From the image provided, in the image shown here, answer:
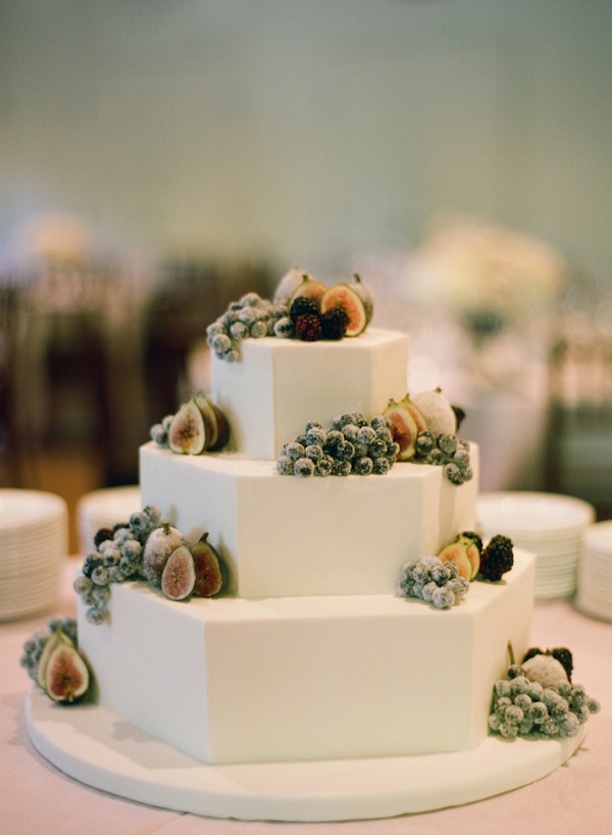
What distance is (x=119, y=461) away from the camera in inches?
325

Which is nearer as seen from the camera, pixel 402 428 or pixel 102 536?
pixel 402 428

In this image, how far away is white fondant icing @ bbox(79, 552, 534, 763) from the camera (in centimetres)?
198

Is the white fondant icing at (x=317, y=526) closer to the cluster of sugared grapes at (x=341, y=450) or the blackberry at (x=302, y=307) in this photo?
the cluster of sugared grapes at (x=341, y=450)

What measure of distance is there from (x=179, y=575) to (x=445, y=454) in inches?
24.2

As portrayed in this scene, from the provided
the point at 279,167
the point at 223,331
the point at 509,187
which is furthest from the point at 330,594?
the point at 279,167

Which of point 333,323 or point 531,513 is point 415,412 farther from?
point 531,513

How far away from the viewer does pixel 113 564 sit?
2.19 meters

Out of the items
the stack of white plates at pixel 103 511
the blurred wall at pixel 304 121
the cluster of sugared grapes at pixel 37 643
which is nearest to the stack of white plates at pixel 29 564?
the stack of white plates at pixel 103 511

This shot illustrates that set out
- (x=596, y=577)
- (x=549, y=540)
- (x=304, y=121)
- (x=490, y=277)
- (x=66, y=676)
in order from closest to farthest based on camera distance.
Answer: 1. (x=66, y=676)
2. (x=596, y=577)
3. (x=549, y=540)
4. (x=490, y=277)
5. (x=304, y=121)

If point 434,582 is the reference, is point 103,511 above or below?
below

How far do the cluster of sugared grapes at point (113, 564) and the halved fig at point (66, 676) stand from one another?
12cm

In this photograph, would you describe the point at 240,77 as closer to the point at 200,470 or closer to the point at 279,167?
the point at 279,167

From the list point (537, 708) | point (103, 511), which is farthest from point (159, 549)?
point (103, 511)

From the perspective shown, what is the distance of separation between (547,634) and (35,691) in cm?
135
